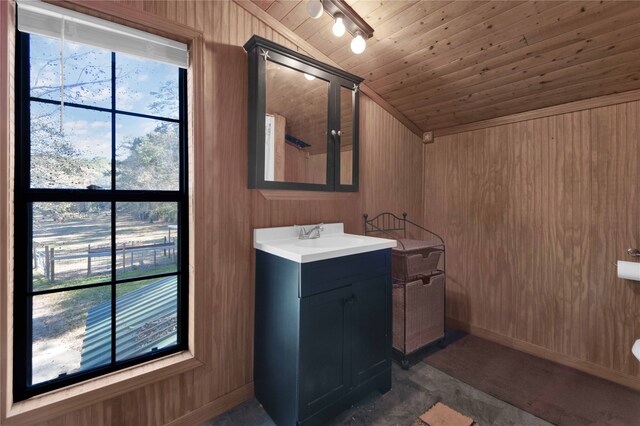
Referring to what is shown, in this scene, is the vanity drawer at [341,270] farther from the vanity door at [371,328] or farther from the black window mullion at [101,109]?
the black window mullion at [101,109]

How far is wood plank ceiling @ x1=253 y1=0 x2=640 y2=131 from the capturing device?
1.50 m

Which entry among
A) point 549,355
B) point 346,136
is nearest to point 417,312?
point 549,355

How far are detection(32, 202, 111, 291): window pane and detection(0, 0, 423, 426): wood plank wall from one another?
1.37 feet

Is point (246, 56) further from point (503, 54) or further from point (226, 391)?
point (226, 391)

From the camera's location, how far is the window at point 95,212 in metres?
1.26

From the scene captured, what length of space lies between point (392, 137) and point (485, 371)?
1871 millimetres

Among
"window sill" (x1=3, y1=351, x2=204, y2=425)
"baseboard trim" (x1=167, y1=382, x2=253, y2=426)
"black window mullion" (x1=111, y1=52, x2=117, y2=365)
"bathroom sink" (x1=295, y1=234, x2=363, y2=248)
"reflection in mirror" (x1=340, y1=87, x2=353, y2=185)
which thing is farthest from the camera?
"reflection in mirror" (x1=340, y1=87, x2=353, y2=185)

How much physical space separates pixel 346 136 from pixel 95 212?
59.6 inches

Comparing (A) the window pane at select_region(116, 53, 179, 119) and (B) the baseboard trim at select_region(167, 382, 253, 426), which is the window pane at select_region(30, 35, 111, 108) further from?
(B) the baseboard trim at select_region(167, 382, 253, 426)

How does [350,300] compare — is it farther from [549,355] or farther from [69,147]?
A: [549,355]

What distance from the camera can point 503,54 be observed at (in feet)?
5.80

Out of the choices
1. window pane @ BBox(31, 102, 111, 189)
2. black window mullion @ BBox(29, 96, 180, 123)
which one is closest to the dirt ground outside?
window pane @ BBox(31, 102, 111, 189)

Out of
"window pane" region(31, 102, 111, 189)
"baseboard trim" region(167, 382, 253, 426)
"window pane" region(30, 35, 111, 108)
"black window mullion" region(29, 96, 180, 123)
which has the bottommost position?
"baseboard trim" region(167, 382, 253, 426)

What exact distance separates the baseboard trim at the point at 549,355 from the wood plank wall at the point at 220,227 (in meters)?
1.91
